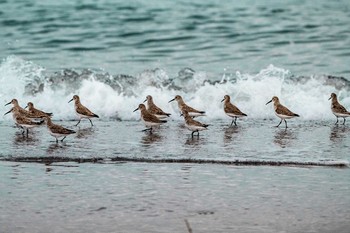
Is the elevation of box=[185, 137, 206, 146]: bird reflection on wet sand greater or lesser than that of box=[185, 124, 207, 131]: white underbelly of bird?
lesser

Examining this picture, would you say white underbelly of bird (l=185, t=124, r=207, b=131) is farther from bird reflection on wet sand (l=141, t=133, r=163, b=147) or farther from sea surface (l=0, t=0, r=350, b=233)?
bird reflection on wet sand (l=141, t=133, r=163, b=147)

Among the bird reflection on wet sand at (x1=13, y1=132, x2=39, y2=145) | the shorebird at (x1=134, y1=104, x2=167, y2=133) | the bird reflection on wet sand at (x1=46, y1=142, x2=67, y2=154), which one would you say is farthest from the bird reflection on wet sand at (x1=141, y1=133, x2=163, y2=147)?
the bird reflection on wet sand at (x1=13, y1=132, x2=39, y2=145)

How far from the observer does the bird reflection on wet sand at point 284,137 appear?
14695 millimetres

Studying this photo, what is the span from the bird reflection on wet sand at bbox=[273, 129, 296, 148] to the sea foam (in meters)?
1.93

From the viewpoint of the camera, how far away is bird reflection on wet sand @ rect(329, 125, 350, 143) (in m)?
15.1

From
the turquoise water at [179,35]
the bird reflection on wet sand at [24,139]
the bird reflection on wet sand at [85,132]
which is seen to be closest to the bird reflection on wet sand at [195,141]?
the bird reflection on wet sand at [85,132]

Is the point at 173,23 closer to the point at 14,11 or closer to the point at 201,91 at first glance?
the point at 14,11

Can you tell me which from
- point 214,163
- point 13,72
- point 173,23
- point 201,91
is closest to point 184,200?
point 214,163

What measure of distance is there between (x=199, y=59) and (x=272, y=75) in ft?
19.2

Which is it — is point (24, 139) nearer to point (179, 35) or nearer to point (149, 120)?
point (149, 120)

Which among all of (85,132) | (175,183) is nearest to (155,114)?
(85,132)

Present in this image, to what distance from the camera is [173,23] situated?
3578 cm

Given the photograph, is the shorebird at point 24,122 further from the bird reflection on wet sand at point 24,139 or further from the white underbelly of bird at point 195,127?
the white underbelly of bird at point 195,127

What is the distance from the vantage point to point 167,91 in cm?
2045
